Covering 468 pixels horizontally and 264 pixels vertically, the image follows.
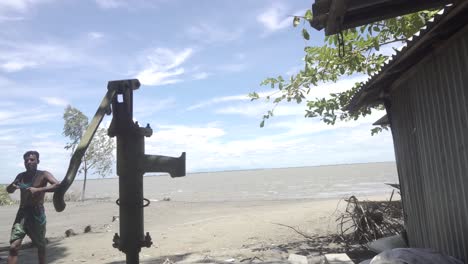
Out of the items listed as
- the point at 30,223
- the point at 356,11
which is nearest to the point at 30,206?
the point at 30,223

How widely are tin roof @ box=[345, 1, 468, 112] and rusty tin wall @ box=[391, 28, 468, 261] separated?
0.33 feet

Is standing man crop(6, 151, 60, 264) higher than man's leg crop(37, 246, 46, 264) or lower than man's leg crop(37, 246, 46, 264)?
higher

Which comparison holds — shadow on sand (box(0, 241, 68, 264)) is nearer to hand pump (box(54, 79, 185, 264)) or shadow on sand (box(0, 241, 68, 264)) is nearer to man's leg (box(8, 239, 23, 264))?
man's leg (box(8, 239, 23, 264))

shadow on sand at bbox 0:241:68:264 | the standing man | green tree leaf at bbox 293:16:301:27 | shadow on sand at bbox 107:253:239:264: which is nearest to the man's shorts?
the standing man

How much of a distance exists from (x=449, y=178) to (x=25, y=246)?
10107 millimetres

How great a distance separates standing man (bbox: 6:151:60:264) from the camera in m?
6.05

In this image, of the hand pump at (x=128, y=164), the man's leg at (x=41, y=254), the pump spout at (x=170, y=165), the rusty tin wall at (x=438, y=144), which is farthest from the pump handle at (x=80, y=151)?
the man's leg at (x=41, y=254)

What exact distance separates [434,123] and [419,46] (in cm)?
106

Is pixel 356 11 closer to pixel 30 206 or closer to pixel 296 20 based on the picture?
pixel 296 20

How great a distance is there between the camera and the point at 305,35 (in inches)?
230

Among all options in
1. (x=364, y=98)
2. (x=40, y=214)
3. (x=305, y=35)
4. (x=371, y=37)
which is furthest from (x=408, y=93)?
(x=40, y=214)

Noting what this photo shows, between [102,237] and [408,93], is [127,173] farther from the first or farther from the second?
[102,237]

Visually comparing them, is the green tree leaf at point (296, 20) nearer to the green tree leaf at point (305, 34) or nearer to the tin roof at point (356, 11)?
the green tree leaf at point (305, 34)

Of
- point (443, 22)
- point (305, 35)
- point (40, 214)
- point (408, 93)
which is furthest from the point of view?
point (40, 214)
